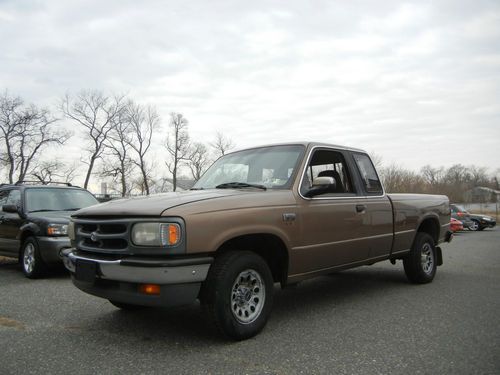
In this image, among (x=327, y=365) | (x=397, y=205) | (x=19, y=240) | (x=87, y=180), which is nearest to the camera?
(x=327, y=365)

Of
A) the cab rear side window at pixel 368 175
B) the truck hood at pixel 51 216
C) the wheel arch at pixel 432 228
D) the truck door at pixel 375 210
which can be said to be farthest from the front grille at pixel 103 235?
the wheel arch at pixel 432 228

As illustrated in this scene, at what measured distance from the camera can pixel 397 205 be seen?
5.91 metres

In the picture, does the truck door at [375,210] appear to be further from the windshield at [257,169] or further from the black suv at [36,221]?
the black suv at [36,221]

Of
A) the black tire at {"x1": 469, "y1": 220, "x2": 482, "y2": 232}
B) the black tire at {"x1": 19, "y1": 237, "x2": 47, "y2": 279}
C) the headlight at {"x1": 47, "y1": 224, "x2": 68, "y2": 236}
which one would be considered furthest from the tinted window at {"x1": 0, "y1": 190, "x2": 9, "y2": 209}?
the black tire at {"x1": 469, "y1": 220, "x2": 482, "y2": 232}

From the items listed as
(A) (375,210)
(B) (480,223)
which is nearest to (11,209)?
(A) (375,210)

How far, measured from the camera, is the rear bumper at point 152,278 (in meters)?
3.30

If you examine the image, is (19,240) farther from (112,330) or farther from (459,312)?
(459,312)

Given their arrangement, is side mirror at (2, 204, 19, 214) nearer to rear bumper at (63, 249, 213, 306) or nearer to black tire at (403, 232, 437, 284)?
rear bumper at (63, 249, 213, 306)

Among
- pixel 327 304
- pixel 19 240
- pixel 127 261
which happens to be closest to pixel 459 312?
pixel 327 304

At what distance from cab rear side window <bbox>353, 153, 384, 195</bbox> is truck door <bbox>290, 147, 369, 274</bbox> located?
250 mm

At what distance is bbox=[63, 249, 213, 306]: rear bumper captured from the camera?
3301mm

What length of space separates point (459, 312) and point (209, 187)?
3.17m

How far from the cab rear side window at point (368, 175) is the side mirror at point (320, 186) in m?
1.22

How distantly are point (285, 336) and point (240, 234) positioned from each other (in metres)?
1.08
